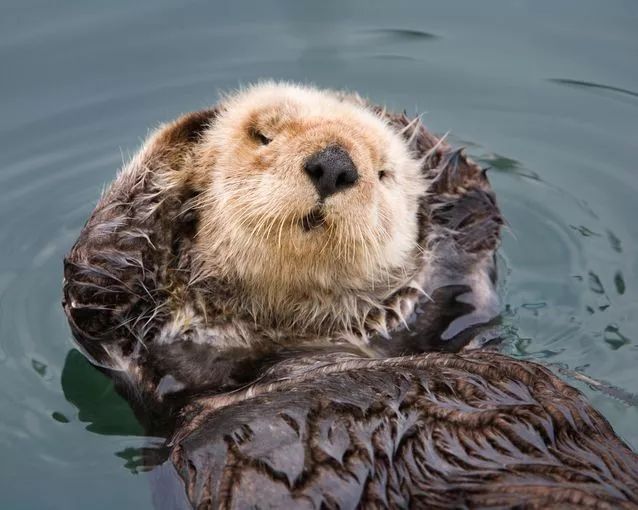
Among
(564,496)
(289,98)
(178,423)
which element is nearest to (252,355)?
(178,423)

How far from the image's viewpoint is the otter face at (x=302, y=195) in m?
3.23

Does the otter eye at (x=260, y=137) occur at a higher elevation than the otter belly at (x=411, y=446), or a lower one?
higher

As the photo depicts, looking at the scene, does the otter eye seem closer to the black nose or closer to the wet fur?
the wet fur

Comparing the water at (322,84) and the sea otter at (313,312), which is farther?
the water at (322,84)

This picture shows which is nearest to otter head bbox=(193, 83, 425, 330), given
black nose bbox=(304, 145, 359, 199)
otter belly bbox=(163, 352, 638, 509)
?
black nose bbox=(304, 145, 359, 199)

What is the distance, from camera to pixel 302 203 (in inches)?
126

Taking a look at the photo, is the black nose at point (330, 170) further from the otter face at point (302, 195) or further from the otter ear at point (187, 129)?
the otter ear at point (187, 129)

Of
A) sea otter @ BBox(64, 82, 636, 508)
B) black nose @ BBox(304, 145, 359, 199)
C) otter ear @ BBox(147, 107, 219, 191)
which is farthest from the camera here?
otter ear @ BBox(147, 107, 219, 191)

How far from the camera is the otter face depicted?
127 inches

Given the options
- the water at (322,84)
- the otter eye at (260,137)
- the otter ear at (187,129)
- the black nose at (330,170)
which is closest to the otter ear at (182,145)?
the otter ear at (187,129)

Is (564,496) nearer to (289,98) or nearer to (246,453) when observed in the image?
(246,453)

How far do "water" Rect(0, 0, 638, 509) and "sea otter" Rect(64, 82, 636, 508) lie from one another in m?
0.38

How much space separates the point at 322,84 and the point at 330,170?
3.26 metres

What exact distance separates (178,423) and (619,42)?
4.45 m
